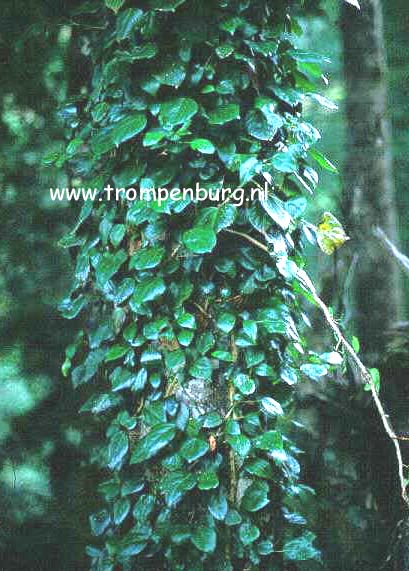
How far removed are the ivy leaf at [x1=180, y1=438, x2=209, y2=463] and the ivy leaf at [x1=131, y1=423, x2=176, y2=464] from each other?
4 centimetres

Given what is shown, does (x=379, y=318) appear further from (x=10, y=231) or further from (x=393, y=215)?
(x=10, y=231)

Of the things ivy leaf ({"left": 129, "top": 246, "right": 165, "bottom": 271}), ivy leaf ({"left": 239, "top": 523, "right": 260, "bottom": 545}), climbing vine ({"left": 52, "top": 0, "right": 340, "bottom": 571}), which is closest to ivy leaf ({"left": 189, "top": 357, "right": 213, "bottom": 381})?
climbing vine ({"left": 52, "top": 0, "right": 340, "bottom": 571})

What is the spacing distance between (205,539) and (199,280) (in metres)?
0.55

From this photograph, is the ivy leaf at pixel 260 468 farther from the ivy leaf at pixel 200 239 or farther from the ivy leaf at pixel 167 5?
the ivy leaf at pixel 167 5

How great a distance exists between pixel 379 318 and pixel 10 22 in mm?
1951

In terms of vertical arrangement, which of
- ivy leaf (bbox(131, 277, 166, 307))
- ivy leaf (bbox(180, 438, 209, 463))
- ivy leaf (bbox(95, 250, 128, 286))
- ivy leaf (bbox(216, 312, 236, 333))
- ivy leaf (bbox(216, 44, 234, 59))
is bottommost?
ivy leaf (bbox(180, 438, 209, 463))

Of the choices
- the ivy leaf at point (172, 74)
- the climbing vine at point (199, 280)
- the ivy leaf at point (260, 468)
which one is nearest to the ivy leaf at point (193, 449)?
the climbing vine at point (199, 280)

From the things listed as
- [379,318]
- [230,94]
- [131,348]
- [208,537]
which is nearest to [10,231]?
[131,348]

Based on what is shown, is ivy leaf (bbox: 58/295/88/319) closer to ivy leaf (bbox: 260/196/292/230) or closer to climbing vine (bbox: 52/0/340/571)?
climbing vine (bbox: 52/0/340/571)

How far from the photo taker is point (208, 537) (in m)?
1.40

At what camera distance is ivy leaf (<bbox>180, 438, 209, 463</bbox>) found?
140 cm

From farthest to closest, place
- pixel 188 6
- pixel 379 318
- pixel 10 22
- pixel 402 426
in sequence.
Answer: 1. pixel 379 318
2. pixel 402 426
3. pixel 10 22
4. pixel 188 6

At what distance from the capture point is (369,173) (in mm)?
3004

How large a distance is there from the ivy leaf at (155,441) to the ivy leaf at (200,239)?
0.40 meters
